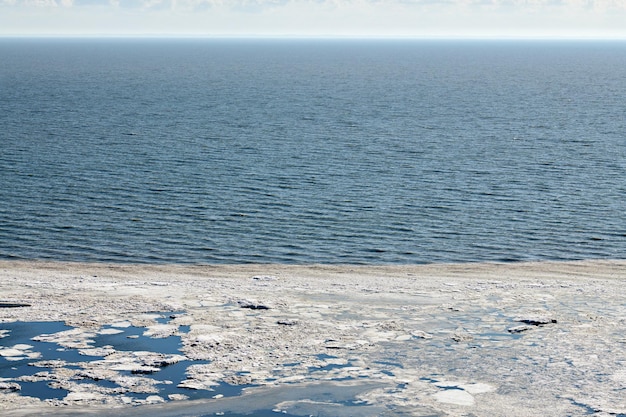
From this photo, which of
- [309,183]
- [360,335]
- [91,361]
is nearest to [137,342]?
[91,361]

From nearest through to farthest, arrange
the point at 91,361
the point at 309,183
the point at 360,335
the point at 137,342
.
→ 1. the point at 91,361
2. the point at 137,342
3. the point at 360,335
4. the point at 309,183

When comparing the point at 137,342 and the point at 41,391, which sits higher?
the point at 137,342

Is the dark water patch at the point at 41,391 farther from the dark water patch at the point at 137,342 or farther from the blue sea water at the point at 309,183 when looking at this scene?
the blue sea water at the point at 309,183

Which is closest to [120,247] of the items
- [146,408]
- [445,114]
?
[146,408]

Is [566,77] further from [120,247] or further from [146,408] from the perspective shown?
[146,408]

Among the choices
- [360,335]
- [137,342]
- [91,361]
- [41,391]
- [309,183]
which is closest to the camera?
[41,391]

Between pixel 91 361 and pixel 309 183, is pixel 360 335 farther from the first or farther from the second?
pixel 309 183

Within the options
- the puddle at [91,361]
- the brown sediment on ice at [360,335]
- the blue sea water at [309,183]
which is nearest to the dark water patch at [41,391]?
the puddle at [91,361]

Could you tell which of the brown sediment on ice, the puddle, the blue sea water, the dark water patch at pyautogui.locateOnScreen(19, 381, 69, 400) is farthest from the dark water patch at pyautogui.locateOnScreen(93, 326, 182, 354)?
the blue sea water
